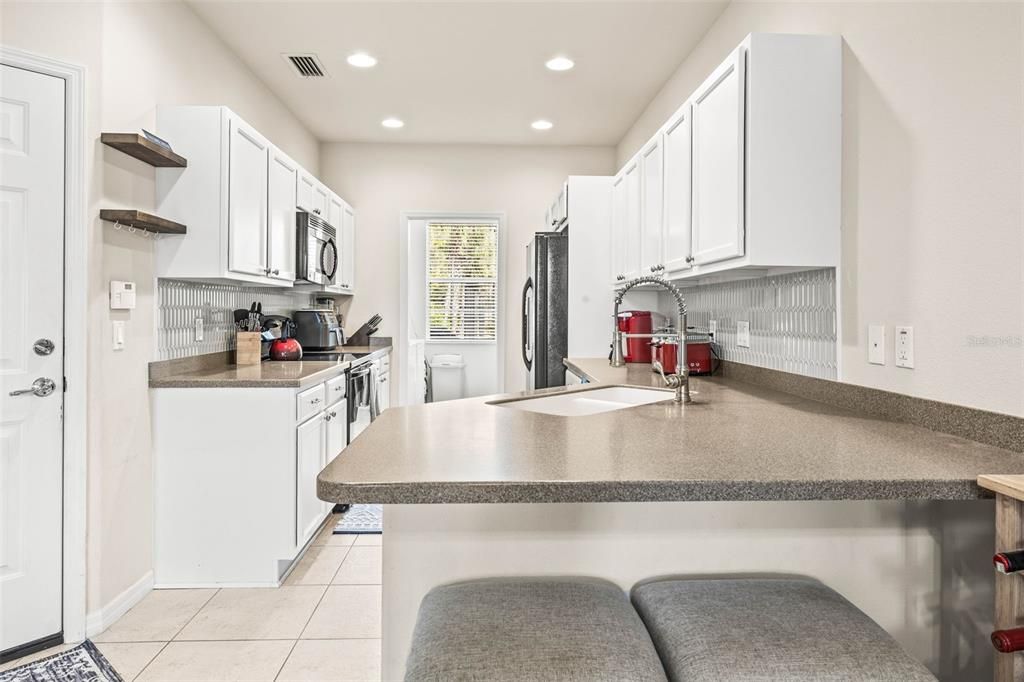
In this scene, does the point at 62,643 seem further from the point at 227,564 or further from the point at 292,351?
the point at 292,351

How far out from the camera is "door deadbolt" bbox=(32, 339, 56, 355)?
223 cm

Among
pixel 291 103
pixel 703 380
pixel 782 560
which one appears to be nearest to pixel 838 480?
pixel 782 560

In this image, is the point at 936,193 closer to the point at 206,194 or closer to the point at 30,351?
the point at 206,194

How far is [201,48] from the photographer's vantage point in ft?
10.6

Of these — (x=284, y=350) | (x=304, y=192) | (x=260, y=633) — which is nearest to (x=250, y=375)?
(x=284, y=350)

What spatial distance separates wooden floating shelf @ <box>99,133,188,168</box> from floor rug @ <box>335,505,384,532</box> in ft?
6.43

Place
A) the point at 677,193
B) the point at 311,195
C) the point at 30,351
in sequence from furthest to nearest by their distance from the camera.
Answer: the point at 311,195 → the point at 677,193 → the point at 30,351

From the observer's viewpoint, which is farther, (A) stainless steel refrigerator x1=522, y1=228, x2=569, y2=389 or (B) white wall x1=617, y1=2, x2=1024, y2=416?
(A) stainless steel refrigerator x1=522, y1=228, x2=569, y2=389

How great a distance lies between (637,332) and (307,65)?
8.53ft

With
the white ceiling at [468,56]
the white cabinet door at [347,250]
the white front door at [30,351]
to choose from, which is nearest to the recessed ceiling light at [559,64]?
the white ceiling at [468,56]

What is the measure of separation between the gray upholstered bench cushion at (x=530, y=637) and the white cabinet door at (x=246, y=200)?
230cm

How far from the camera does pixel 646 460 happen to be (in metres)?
1.18

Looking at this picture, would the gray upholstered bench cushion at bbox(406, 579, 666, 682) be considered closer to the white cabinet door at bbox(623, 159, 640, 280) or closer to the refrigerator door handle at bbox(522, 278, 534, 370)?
the white cabinet door at bbox(623, 159, 640, 280)

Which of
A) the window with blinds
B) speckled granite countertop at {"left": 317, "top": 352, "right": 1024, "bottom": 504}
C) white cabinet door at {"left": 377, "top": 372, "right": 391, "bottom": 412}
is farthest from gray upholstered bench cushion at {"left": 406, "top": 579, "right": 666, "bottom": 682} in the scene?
the window with blinds
